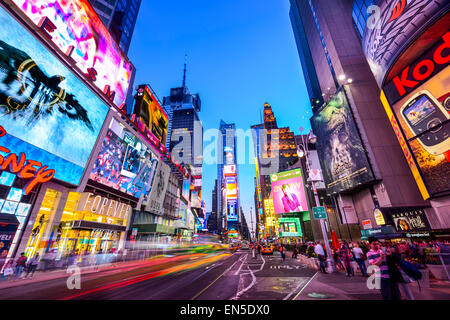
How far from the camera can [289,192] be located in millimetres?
51781

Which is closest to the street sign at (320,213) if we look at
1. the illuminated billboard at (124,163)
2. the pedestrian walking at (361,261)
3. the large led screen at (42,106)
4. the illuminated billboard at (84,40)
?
the pedestrian walking at (361,261)

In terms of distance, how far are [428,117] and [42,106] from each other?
40.5 metres

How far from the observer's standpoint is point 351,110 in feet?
106

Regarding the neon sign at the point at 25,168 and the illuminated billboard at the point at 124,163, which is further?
the illuminated billboard at the point at 124,163

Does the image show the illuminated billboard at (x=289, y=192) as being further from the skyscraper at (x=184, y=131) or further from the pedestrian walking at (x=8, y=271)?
the skyscraper at (x=184, y=131)

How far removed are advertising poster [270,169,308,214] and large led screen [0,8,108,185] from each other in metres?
46.6

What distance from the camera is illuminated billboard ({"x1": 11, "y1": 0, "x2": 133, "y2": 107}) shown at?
18884 mm

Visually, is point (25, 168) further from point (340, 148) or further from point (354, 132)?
point (340, 148)

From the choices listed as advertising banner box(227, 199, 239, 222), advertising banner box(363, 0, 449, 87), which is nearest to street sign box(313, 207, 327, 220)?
advertising banner box(363, 0, 449, 87)

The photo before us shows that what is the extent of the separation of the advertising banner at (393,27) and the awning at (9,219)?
42127mm

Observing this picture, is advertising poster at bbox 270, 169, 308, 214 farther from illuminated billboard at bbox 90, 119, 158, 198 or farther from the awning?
the awning

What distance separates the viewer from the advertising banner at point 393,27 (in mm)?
16031

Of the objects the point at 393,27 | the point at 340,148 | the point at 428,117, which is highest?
the point at 393,27

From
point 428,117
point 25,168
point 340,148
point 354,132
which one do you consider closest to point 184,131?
point 340,148
